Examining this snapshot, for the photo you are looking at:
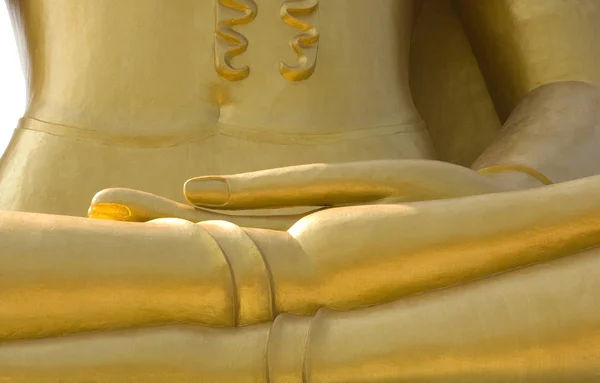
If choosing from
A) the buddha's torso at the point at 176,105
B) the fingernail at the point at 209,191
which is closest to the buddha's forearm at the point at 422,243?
the fingernail at the point at 209,191

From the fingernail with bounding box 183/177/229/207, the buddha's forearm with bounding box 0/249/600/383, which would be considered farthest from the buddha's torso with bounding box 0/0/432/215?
the buddha's forearm with bounding box 0/249/600/383

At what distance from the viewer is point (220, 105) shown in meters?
1.92

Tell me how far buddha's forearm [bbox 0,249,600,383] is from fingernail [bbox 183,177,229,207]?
0.24 meters

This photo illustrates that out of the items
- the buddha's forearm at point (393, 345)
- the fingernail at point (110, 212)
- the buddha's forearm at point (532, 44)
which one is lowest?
the buddha's forearm at point (393, 345)

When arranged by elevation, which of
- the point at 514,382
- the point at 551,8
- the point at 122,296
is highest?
the point at 551,8

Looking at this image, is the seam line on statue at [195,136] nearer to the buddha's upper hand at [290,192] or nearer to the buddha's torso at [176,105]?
the buddha's torso at [176,105]

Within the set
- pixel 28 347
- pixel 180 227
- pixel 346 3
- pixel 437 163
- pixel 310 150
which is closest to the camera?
pixel 28 347

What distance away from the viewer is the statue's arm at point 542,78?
1889mm

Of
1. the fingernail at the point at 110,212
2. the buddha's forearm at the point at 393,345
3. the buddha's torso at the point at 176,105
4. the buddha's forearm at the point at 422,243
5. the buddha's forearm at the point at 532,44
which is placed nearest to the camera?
the buddha's forearm at the point at 393,345

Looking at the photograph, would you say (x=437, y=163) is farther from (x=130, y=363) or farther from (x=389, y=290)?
(x=130, y=363)

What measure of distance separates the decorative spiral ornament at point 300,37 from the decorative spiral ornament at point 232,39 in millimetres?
61

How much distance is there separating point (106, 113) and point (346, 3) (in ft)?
1.61

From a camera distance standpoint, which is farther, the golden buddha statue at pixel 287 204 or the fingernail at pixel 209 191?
the fingernail at pixel 209 191

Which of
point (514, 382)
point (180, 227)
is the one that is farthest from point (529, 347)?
point (180, 227)
